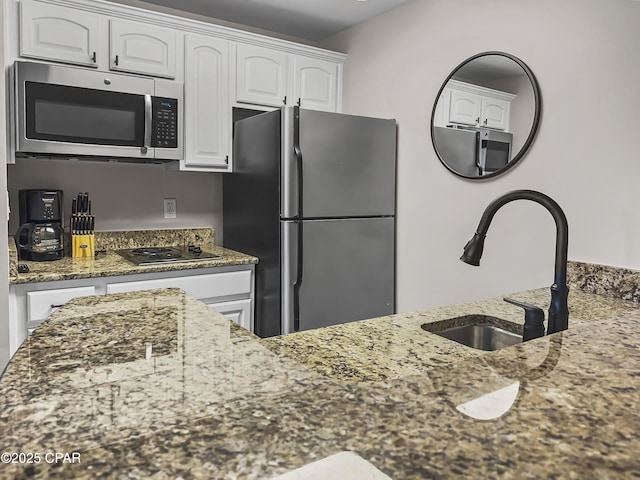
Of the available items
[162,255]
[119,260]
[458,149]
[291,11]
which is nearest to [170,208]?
[162,255]

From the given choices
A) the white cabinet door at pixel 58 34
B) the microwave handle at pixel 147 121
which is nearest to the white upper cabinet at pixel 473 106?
the microwave handle at pixel 147 121

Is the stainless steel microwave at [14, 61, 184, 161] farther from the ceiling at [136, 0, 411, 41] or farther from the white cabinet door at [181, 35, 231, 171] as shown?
the ceiling at [136, 0, 411, 41]

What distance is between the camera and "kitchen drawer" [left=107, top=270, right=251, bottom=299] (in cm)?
245

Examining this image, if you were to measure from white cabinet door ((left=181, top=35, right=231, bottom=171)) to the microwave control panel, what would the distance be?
83mm

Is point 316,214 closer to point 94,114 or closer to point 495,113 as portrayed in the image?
point 495,113

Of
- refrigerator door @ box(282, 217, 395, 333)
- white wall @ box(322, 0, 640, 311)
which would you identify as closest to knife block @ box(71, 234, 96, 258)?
refrigerator door @ box(282, 217, 395, 333)

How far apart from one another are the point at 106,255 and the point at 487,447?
269 cm

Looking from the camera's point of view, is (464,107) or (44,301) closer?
(44,301)

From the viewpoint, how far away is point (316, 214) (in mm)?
2656

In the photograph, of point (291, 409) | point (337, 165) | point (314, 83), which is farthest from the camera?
point (314, 83)

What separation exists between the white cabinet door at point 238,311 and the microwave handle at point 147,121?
94 centimetres

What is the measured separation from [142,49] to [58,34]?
0.40 metres

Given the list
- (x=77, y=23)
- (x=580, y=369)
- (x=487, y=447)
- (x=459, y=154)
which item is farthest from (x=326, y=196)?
(x=487, y=447)

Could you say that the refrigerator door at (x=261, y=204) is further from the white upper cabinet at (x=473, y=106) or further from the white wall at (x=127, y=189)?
the white upper cabinet at (x=473, y=106)
